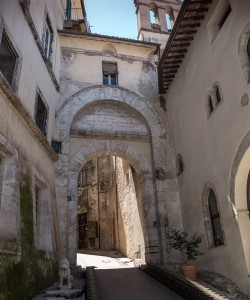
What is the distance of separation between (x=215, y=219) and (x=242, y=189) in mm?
1649

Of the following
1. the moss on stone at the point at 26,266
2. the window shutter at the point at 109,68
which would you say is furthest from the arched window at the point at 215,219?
the window shutter at the point at 109,68

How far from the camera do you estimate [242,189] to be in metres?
6.45

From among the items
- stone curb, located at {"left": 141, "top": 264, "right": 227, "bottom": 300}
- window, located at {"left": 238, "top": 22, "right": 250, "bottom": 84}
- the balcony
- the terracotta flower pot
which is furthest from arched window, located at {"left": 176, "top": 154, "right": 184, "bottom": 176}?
the balcony

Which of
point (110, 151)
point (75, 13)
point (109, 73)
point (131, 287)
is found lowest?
point (131, 287)

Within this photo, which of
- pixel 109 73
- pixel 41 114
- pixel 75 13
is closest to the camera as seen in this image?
pixel 41 114

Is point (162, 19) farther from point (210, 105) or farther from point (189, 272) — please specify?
point (189, 272)

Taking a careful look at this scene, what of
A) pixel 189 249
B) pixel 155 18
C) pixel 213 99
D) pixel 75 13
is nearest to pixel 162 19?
pixel 155 18

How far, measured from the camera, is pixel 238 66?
635 cm

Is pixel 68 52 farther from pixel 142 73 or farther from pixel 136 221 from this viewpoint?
pixel 136 221

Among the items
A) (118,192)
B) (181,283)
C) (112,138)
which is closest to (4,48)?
(112,138)

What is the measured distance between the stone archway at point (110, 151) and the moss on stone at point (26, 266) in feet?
6.81

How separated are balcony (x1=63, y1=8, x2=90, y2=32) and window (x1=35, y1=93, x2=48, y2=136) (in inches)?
215

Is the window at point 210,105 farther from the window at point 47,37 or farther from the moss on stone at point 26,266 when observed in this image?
the window at point 47,37

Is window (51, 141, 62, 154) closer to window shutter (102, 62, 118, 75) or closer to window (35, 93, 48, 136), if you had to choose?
window (35, 93, 48, 136)
